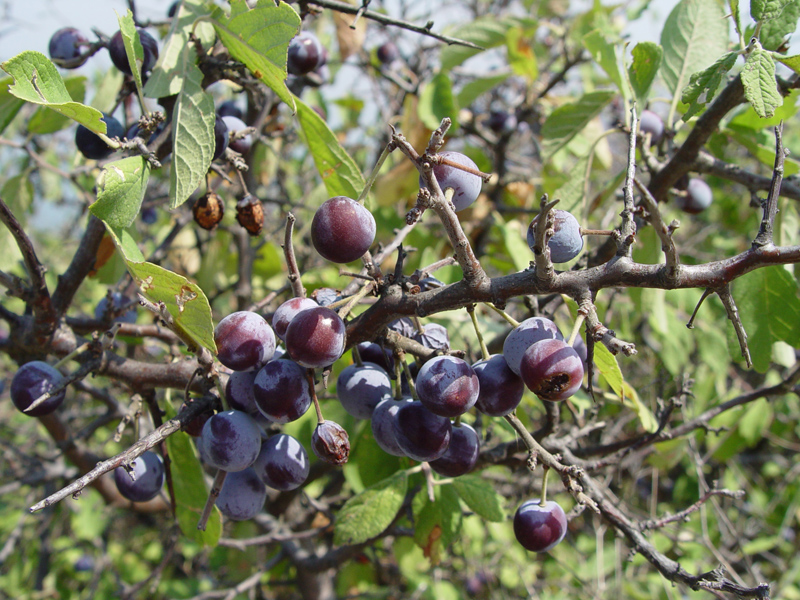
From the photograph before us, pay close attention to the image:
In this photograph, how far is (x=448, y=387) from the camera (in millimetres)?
923

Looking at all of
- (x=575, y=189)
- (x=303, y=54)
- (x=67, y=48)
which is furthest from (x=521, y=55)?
(x=67, y=48)

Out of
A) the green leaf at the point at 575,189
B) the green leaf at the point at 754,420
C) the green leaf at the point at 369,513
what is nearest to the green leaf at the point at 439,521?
the green leaf at the point at 369,513

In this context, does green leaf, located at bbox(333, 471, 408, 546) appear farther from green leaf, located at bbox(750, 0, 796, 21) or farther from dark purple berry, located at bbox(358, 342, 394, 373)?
green leaf, located at bbox(750, 0, 796, 21)

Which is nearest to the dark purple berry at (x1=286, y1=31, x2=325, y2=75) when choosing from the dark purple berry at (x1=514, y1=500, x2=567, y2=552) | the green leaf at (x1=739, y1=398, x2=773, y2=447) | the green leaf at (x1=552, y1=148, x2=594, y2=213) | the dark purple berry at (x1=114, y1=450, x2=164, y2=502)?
the green leaf at (x1=552, y1=148, x2=594, y2=213)

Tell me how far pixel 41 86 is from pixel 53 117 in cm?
84

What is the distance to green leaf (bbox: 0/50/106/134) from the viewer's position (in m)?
0.92

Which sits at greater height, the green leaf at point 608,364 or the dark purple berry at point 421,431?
the green leaf at point 608,364

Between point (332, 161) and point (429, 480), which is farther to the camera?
point (429, 480)

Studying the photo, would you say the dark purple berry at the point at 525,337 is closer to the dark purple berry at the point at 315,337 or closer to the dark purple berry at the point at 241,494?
the dark purple berry at the point at 315,337

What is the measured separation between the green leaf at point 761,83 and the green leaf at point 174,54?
1.17 meters

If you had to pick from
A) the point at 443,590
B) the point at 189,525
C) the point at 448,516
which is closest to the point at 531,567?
the point at 443,590

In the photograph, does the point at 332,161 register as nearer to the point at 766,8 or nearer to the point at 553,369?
→ the point at 553,369

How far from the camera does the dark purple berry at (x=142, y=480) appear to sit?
1289mm

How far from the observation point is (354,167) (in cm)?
127
